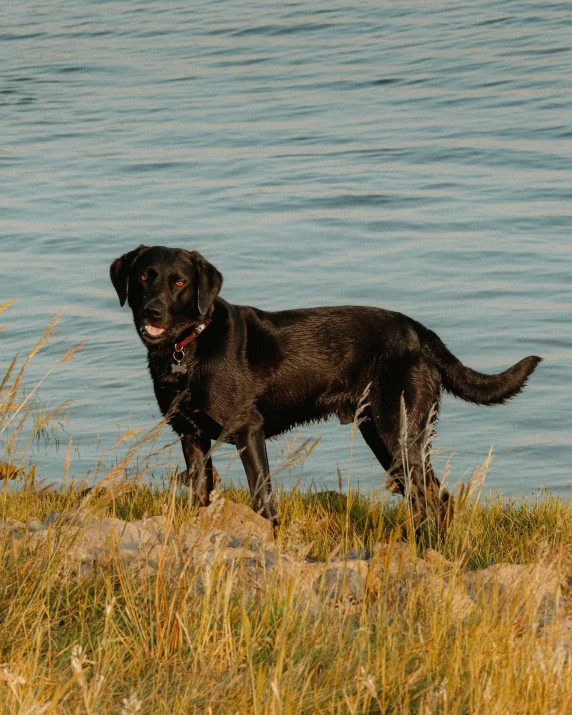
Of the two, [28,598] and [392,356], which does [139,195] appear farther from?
[28,598]

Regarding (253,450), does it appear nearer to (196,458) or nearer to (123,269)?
(196,458)

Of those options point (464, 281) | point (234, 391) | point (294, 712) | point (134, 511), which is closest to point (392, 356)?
point (234, 391)

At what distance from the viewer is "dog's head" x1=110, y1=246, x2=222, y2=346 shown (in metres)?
6.06

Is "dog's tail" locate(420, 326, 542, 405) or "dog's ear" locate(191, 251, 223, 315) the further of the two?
"dog's tail" locate(420, 326, 542, 405)

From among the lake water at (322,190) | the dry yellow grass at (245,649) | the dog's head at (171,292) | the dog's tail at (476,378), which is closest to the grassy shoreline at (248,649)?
the dry yellow grass at (245,649)

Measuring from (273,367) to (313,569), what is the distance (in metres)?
2.00

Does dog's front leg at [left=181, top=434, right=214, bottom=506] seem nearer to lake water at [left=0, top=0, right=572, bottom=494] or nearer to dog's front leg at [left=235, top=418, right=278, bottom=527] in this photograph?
dog's front leg at [left=235, top=418, right=278, bottom=527]

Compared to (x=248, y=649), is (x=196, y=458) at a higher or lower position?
lower

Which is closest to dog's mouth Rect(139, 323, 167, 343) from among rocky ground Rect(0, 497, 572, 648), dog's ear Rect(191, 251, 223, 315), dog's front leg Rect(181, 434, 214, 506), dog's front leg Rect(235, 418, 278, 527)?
dog's ear Rect(191, 251, 223, 315)

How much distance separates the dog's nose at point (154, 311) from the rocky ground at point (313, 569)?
4.82ft

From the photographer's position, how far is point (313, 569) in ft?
14.6

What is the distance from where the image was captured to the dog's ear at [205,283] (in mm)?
6074

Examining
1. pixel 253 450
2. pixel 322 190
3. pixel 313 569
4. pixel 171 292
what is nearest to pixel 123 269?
pixel 171 292

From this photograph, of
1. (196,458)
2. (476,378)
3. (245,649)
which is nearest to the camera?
(245,649)
